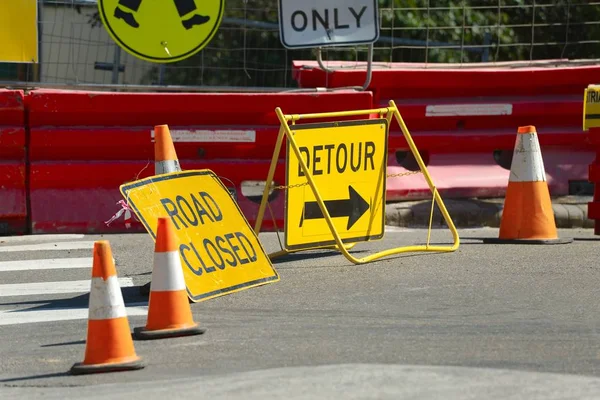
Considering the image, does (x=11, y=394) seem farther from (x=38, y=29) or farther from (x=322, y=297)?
(x=38, y=29)

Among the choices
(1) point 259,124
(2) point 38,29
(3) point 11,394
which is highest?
(2) point 38,29

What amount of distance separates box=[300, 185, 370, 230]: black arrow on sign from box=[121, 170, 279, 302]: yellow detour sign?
2.58ft

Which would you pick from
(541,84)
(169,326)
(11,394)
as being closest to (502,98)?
(541,84)

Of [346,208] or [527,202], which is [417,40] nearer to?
[527,202]

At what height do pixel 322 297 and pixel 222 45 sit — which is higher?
pixel 222 45

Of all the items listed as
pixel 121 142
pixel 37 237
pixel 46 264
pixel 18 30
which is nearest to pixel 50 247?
pixel 37 237

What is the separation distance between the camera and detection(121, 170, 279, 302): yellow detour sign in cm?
771

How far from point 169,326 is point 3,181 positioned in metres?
4.77

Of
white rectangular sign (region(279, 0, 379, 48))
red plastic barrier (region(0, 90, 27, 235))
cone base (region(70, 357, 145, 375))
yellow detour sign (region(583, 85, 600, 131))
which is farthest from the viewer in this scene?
white rectangular sign (region(279, 0, 379, 48))

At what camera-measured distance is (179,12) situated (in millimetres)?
11555

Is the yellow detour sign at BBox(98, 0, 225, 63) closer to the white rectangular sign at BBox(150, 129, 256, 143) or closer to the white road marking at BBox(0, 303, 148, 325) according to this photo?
the white rectangular sign at BBox(150, 129, 256, 143)

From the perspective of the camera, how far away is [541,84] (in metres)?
12.7

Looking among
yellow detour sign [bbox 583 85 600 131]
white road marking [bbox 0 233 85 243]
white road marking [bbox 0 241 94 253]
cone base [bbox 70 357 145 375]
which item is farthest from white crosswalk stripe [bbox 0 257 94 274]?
yellow detour sign [bbox 583 85 600 131]

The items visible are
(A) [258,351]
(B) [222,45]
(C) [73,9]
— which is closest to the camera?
(A) [258,351]
